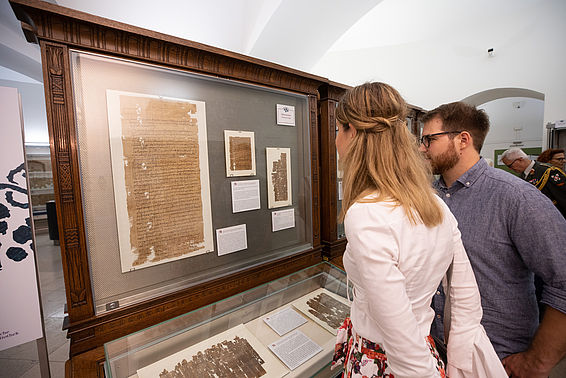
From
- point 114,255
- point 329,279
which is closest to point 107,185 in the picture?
point 114,255

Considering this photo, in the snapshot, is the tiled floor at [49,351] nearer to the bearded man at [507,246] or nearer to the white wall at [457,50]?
the bearded man at [507,246]

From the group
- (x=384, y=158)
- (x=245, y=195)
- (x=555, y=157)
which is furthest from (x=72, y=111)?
(x=555, y=157)

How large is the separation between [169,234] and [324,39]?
369 centimetres

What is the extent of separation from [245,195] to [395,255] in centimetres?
129

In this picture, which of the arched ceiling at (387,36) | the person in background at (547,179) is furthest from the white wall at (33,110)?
the person in background at (547,179)

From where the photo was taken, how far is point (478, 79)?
210 inches

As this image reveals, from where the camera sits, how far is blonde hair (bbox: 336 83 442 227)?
83cm

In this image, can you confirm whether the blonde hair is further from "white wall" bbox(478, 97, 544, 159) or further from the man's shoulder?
"white wall" bbox(478, 97, 544, 159)

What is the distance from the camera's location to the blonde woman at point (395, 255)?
2.42ft
